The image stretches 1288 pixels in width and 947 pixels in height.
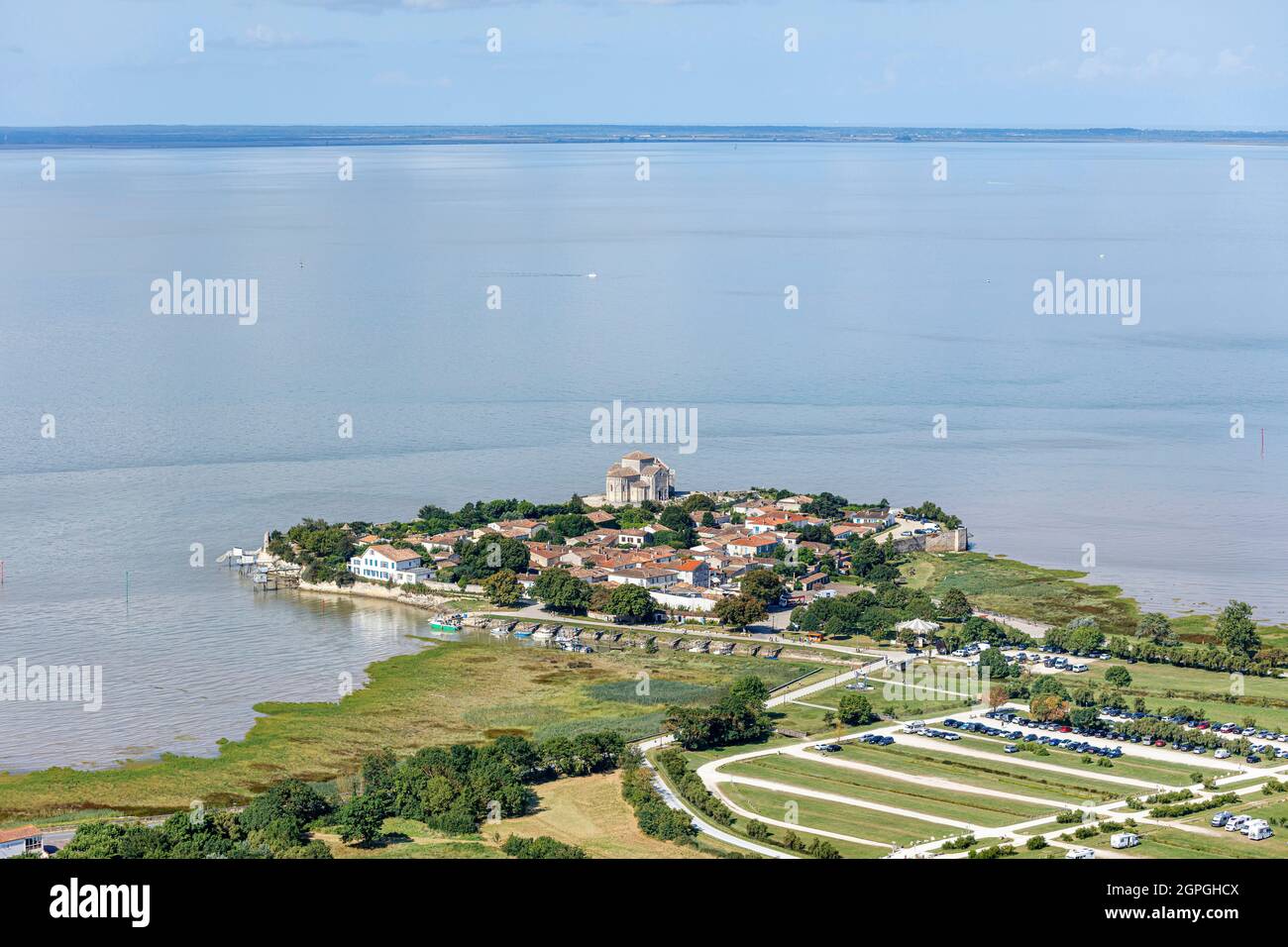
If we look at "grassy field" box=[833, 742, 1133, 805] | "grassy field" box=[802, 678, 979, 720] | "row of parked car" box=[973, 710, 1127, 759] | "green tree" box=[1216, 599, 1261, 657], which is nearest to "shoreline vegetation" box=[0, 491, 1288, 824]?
"green tree" box=[1216, 599, 1261, 657]

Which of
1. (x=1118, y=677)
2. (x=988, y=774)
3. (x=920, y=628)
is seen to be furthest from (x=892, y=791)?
(x=920, y=628)

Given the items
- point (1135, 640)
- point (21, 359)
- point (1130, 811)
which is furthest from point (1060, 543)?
point (21, 359)

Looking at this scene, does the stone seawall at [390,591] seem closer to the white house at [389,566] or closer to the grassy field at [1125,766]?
the white house at [389,566]

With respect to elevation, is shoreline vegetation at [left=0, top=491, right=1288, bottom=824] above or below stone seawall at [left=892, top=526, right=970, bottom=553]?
below

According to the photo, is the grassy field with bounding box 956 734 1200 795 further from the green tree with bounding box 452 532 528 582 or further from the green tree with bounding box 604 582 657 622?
the green tree with bounding box 452 532 528 582

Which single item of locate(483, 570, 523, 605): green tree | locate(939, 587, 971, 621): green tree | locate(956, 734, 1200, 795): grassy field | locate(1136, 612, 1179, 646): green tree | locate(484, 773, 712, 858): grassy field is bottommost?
locate(484, 773, 712, 858): grassy field

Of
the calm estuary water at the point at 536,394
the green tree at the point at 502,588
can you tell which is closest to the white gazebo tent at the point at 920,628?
the calm estuary water at the point at 536,394
